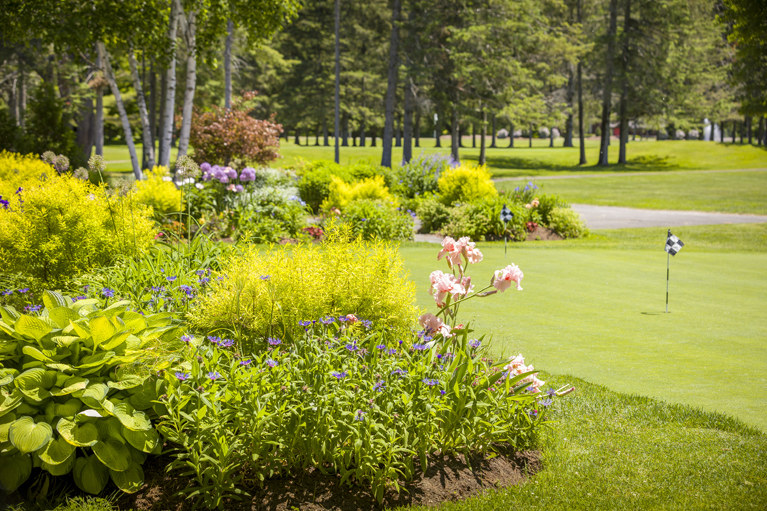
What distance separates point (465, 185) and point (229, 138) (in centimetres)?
921

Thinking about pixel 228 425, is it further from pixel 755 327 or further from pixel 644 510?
pixel 755 327

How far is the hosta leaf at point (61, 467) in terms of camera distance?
3184mm

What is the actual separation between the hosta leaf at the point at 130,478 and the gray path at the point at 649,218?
16.4 metres

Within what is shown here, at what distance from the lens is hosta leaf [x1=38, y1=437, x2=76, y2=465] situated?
123 inches

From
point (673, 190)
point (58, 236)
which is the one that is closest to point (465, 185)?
point (58, 236)

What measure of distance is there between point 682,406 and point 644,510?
156 cm

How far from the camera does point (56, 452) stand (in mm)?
3180

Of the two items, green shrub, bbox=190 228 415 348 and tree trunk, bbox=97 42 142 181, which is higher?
tree trunk, bbox=97 42 142 181

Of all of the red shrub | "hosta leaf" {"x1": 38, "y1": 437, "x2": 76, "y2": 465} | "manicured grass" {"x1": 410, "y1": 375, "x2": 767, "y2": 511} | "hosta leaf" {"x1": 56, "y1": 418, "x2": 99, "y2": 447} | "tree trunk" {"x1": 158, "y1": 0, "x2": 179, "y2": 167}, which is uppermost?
"tree trunk" {"x1": 158, "y1": 0, "x2": 179, "y2": 167}

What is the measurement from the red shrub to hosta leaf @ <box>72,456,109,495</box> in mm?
18906

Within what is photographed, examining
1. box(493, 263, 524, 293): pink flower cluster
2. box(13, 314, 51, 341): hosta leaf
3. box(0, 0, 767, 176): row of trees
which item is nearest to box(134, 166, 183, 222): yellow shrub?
box(0, 0, 767, 176): row of trees

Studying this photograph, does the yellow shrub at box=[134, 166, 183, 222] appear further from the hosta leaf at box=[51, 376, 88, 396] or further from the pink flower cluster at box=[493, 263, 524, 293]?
the pink flower cluster at box=[493, 263, 524, 293]

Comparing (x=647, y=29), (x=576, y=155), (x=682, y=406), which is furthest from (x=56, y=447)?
(x=576, y=155)

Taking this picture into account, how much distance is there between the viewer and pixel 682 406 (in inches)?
184
